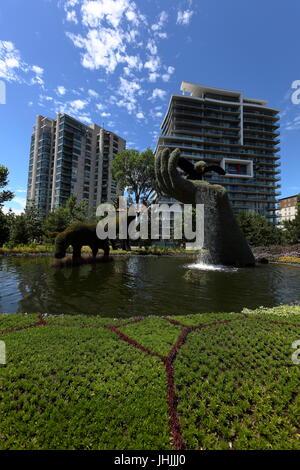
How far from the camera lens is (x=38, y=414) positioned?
212 cm

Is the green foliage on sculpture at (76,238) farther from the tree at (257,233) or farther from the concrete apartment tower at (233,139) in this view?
the concrete apartment tower at (233,139)

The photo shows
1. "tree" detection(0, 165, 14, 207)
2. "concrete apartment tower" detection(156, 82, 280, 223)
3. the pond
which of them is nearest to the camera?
the pond

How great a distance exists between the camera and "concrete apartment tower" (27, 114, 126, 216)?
71.0m

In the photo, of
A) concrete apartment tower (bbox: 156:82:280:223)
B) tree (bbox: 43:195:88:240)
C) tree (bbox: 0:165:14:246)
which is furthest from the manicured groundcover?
concrete apartment tower (bbox: 156:82:280:223)

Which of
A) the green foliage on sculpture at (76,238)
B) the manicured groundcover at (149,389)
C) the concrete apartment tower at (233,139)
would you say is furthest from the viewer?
the concrete apartment tower at (233,139)

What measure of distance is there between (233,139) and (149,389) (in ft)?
265

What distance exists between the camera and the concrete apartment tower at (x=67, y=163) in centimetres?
7100

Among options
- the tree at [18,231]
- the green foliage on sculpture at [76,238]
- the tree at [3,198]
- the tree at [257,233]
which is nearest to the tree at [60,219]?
the tree at [18,231]

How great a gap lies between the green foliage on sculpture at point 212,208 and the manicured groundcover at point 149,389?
40.1 feet

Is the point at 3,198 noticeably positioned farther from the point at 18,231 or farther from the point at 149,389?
the point at 149,389

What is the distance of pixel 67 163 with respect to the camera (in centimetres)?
7206

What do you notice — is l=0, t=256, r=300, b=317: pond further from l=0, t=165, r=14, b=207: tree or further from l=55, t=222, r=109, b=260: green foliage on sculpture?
l=0, t=165, r=14, b=207: tree

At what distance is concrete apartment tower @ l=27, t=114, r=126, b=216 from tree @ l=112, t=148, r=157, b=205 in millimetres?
33623

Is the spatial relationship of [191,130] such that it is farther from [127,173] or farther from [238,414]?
[238,414]
